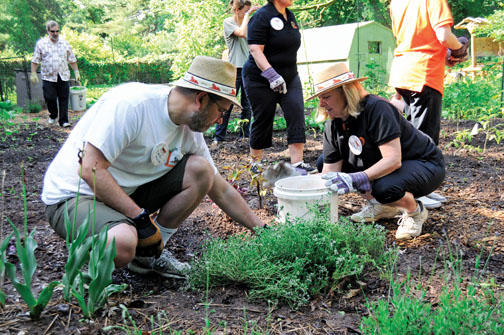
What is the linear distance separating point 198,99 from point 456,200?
2.34 meters

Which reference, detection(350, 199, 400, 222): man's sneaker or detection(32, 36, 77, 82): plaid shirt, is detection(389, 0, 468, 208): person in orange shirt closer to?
detection(350, 199, 400, 222): man's sneaker

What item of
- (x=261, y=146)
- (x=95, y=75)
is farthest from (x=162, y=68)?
(x=261, y=146)

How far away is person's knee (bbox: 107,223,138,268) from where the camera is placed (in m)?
2.11

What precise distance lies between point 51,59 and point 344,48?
8.11 m

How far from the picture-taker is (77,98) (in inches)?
489

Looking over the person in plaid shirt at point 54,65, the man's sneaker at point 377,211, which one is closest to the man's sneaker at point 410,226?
the man's sneaker at point 377,211

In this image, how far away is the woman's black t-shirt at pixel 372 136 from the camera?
274 centimetres

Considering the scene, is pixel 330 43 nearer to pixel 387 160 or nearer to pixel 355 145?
pixel 355 145

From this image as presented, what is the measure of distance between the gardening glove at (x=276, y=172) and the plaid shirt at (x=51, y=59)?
627 centimetres

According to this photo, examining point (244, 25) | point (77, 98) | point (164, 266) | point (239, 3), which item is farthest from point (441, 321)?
point (77, 98)

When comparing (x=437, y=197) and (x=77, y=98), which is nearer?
(x=437, y=197)

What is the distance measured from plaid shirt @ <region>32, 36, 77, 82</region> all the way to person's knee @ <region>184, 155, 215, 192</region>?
6.96m

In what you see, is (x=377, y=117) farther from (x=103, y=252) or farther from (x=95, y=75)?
(x=95, y=75)

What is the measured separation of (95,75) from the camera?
21.4m
